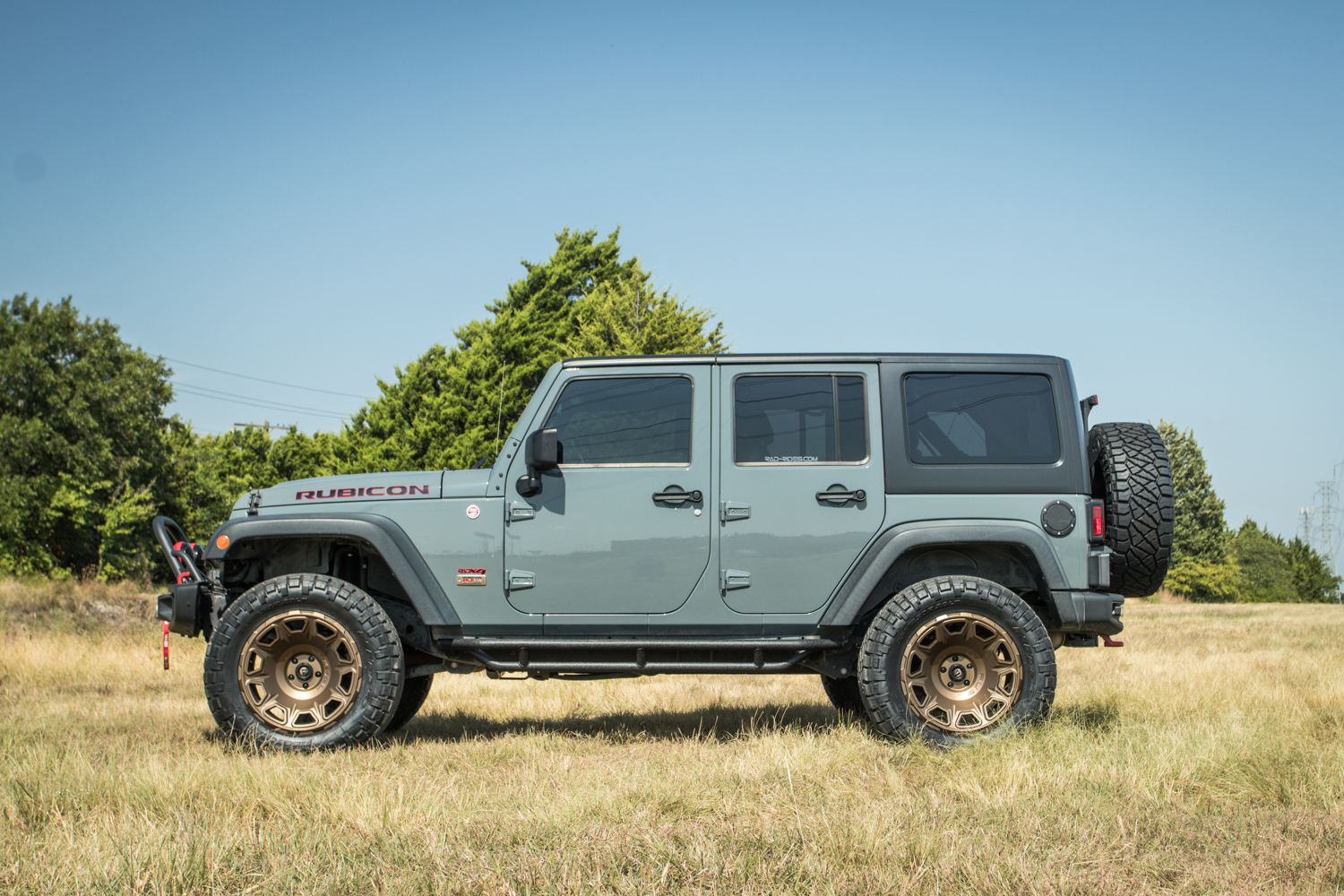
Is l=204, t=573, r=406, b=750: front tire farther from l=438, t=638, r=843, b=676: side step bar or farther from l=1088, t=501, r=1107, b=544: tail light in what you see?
l=1088, t=501, r=1107, b=544: tail light

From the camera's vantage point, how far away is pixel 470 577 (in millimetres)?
5227

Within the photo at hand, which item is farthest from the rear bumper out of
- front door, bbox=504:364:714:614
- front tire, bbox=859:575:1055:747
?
front door, bbox=504:364:714:614

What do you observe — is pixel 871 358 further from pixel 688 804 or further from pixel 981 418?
pixel 688 804

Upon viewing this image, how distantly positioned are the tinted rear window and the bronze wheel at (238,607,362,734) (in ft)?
10.7

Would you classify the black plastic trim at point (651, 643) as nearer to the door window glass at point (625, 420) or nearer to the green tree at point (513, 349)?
the door window glass at point (625, 420)

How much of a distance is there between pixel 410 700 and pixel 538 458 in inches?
82.6

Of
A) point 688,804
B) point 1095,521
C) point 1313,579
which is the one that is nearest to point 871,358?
point 1095,521

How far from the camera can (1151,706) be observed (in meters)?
6.29

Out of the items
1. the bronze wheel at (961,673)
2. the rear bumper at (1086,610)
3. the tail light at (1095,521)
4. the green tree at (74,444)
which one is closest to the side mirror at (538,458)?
the bronze wheel at (961,673)

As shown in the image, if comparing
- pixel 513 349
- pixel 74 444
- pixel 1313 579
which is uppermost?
pixel 513 349

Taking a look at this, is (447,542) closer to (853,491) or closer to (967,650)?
(853,491)

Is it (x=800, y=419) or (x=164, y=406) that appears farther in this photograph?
(x=164, y=406)

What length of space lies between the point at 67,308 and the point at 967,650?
42.2 m

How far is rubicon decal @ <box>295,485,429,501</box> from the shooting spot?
17.5ft
